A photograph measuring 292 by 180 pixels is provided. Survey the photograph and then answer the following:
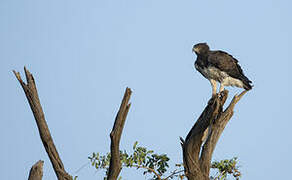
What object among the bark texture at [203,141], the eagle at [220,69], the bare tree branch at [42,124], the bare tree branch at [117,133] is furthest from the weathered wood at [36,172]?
the eagle at [220,69]

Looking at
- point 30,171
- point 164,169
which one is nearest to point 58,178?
point 30,171

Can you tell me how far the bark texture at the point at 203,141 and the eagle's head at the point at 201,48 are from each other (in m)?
3.67

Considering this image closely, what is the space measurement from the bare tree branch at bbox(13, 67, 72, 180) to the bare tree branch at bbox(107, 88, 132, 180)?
2.35 ft

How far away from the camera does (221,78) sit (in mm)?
11680

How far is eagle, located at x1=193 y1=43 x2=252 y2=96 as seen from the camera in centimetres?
1154

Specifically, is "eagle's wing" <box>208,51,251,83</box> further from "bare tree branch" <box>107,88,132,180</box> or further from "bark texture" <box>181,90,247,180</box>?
"bare tree branch" <box>107,88,132,180</box>

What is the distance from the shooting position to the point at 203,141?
845 centimetres

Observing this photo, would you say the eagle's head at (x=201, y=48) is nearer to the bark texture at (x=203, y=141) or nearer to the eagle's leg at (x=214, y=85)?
the eagle's leg at (x=214, y=85)

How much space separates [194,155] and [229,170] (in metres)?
0.85

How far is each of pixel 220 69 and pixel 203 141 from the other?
11.6 feet

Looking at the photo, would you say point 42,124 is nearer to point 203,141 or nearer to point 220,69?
point 203,141

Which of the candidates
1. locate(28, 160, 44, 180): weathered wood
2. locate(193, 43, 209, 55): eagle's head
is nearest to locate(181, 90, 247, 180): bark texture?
locate(28, 160, 44, 180): weathered wood

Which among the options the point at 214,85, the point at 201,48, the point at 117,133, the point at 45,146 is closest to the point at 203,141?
the point at 117,133

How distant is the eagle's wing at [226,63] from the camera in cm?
1151
